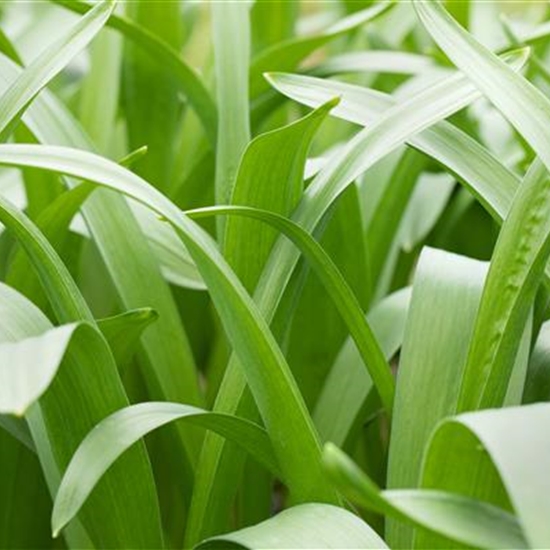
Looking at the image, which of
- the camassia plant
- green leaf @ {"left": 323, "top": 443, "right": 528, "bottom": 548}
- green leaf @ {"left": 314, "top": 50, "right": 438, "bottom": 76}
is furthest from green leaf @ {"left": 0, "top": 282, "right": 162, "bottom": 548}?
green leaf @ {"left": 314, "top": 50, "right": 438, "bottom": 76}

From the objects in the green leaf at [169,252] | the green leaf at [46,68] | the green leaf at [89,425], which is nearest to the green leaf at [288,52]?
the green leaf at [169,252]

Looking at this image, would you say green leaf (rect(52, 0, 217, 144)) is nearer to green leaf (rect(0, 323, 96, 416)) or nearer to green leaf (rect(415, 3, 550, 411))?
green leaf (rect(415, 3, 550, 411))

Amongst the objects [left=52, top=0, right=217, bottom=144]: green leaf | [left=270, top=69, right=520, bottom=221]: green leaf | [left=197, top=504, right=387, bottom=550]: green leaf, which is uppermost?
[left=52, top=0, right=217, bottom=144]: green leaf

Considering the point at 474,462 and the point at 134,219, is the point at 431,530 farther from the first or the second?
the point at 134,219

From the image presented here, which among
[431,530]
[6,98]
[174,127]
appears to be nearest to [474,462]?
[431,530]

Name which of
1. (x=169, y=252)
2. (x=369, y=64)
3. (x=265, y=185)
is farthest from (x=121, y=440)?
(x=369, y=64)

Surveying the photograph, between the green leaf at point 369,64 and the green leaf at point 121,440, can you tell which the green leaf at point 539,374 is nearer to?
the green leaf at point 121,440

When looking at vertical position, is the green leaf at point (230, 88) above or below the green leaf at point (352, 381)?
above
